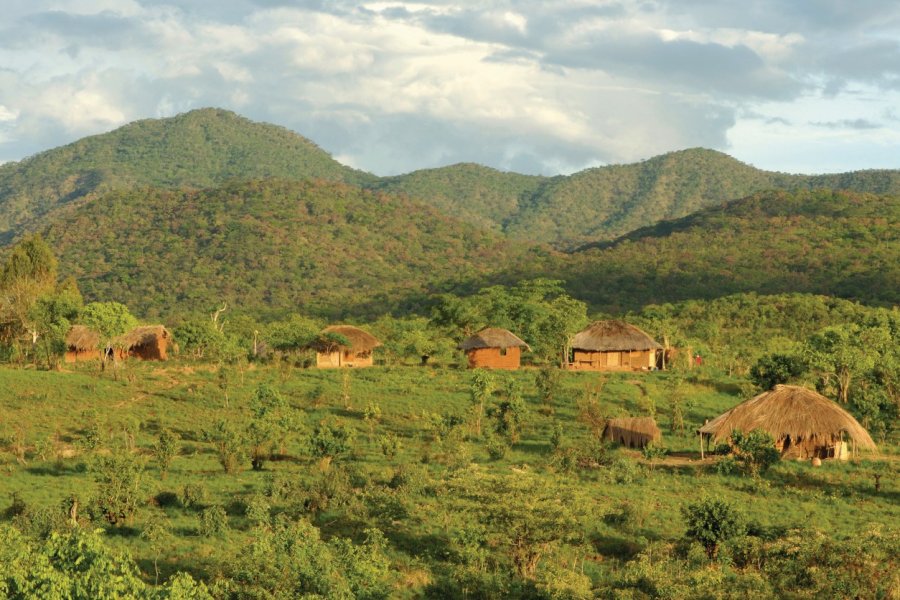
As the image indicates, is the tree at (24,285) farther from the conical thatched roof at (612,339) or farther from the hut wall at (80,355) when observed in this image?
the conical thatched roof at (612,339)

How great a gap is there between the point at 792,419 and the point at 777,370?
26.1 ft

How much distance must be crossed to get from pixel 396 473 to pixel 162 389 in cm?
1693

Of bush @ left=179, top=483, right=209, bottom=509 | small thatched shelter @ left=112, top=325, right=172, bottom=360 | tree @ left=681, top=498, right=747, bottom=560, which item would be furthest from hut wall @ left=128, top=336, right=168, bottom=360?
tree @ left=681, top=498, right=747, bottom=560

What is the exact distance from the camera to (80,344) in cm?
5000

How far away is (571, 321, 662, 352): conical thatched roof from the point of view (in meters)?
50.5

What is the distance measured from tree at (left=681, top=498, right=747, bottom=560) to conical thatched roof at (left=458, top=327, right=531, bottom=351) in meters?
27.8

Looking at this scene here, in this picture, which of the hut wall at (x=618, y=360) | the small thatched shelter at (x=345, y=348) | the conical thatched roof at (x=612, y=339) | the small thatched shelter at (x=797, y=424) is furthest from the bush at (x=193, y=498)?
the conical thatched roof at (x=612, y=339)

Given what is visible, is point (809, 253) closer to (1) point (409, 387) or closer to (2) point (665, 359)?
(2) point (665, 359)

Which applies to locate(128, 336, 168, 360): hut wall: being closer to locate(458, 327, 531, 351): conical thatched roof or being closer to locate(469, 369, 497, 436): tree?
locate(458, 327, 531, 351): conical thatched roof

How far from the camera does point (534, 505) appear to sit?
21438 millimetres

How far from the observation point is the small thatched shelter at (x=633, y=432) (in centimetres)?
3322

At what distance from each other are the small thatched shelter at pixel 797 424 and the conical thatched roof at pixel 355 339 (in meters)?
23.7

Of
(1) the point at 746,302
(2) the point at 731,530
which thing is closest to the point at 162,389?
(2) the point at 731,530

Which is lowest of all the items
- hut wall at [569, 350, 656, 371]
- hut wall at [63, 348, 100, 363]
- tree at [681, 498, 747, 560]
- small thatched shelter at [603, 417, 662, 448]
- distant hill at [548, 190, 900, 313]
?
tree at [681, 498, 747, 560]
